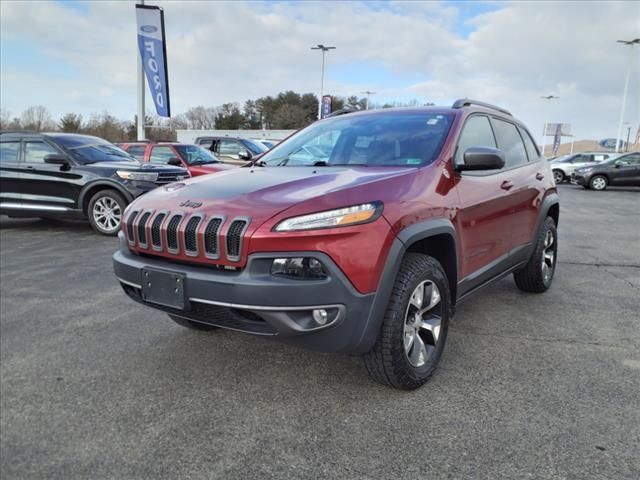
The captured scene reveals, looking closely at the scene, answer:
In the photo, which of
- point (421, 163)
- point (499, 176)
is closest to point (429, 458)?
point (421, 163)

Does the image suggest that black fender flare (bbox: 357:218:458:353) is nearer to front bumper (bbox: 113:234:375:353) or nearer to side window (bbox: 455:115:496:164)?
front bumper (bbox: 113:234:375:353)

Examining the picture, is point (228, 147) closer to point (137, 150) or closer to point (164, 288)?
point (137, 150)

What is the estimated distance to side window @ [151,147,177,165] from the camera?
9.95 meters

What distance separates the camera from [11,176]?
776cm

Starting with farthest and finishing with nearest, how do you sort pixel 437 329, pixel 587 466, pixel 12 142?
pixel 12 142
pixel 437 329
pixel 587 466

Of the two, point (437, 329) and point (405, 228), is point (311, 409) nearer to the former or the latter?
point (437, 329)

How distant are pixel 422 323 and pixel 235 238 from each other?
1.20m

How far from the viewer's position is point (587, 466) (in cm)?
204

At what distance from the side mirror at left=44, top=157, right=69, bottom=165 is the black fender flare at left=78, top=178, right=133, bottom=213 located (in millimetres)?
557

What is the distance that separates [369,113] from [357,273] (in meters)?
1.96

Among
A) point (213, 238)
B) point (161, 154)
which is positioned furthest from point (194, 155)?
point (213, 238)

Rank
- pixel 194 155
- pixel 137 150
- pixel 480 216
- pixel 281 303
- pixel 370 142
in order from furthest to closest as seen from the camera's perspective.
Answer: pixel 137 150 < pixel 194 155 < pixel 370 142 < pixel 480 216 < pixel 281 303

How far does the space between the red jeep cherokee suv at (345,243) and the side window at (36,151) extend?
19.4 feet

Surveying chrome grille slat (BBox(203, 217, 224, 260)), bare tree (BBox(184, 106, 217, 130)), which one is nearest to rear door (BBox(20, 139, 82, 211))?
chrome grille slat (BBox(203, 217, 224, 260))
